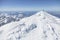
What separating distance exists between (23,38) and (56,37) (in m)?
0.78

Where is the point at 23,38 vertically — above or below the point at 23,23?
below

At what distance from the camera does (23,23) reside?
12.8 ft

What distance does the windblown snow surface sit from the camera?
11.2 ft

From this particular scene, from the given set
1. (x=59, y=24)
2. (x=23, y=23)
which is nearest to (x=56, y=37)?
(x=59, y=24)

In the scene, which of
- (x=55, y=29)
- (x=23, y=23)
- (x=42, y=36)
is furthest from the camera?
(x=23, y=23)

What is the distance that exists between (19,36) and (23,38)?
0.11m

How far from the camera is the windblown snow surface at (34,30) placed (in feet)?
11.2

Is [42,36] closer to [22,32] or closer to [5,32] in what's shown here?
[22,32]

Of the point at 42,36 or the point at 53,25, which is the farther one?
the point at 53,25

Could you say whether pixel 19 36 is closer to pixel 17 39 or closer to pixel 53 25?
pixel 17 39

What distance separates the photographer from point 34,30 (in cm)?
362

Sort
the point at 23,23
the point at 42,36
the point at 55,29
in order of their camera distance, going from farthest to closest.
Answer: the point at 23,23 < the point at 55,29 < the point at 42,36

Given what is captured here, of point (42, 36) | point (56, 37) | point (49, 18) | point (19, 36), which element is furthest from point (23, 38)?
point (49, 18)

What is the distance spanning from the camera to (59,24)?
156 inches
